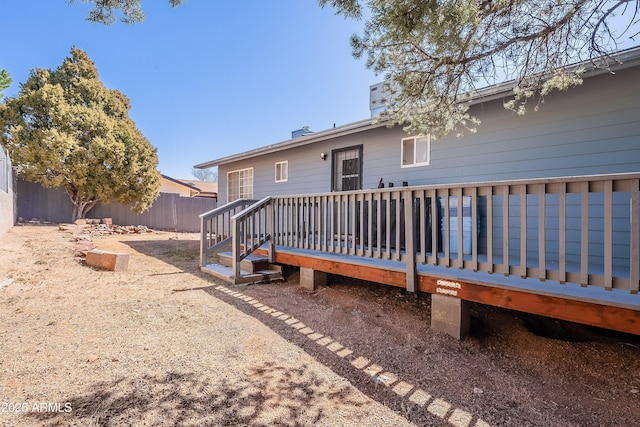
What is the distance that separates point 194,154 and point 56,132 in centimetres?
2136

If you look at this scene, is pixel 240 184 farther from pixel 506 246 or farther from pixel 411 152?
pixel 506 246

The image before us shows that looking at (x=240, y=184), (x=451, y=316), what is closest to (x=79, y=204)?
(x=240, y=184)

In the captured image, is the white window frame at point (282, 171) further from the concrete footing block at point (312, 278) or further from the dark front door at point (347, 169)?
the concrete footing block at point (312, 278)

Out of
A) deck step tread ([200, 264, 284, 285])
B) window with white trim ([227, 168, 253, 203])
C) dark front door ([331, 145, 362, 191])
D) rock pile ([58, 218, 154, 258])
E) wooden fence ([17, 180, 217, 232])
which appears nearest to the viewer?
deck step tread ([200, 264, 284, 285])

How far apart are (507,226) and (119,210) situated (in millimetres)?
16305

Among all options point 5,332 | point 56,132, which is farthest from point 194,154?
point 5,332

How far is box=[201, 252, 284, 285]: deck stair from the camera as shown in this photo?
5.02 metres

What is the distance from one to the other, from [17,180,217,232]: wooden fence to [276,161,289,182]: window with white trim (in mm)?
8913

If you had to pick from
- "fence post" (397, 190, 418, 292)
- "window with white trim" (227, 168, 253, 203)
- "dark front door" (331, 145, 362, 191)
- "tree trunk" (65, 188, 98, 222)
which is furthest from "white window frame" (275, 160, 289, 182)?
"tree trunk" (65, 188, 98, 222)

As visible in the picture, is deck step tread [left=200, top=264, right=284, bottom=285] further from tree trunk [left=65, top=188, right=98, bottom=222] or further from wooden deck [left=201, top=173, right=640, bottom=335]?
tree trunk [left=65, top=188, right=98, bottom=222]

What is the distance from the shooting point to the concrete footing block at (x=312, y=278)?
15.2 feet

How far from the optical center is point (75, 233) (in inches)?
359

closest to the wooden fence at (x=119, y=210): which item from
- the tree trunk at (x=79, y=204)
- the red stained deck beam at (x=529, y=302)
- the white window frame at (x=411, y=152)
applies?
the tree trunk at (x=79, y=204)

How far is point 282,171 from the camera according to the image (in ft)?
26.7
